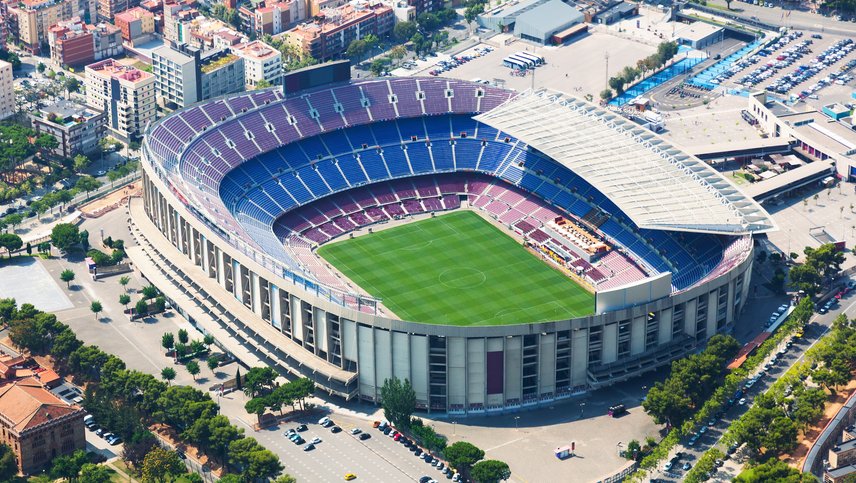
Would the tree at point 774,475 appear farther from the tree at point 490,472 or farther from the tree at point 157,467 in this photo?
the tree at point 157,467

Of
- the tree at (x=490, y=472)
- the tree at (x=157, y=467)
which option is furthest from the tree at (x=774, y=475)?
the tree at (x=157, y=467)

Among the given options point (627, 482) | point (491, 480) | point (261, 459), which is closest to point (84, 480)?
point (261, 459)

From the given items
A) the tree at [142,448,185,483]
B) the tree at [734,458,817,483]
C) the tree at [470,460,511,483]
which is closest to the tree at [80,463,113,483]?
the tree at [142,448,185,483]

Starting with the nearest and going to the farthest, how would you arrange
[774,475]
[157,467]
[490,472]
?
[774,475], [490,472], [157,467]

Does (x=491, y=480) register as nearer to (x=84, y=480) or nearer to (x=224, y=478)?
(x=224, y=478)

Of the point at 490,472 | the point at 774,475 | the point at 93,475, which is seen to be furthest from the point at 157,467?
the point at 774,475

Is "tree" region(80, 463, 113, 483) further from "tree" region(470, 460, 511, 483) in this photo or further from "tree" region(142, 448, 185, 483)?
"tree" region(470, 460, 511, 483)

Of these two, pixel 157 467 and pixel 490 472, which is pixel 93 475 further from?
pixel 490 472

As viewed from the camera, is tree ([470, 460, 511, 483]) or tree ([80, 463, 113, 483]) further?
tree ([470, 460, 511, 483])
